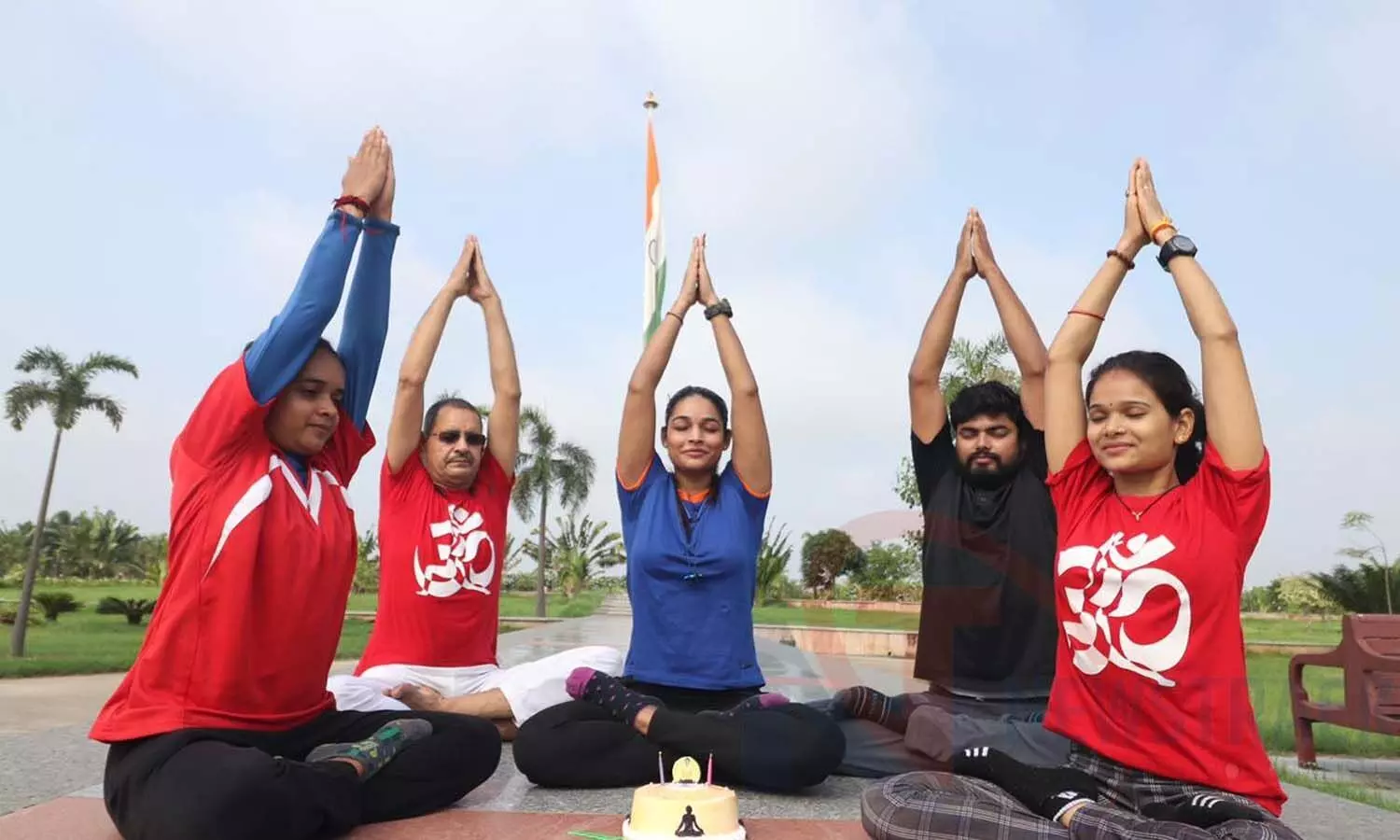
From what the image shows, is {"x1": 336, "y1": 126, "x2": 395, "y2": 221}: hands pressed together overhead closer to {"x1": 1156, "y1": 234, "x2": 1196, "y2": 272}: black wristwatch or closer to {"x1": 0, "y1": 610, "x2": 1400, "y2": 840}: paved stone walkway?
{"x1": 0, "y1": 610, "x2": 1400, "y2": 840}: paved stone walkway

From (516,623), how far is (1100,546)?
21724 mm

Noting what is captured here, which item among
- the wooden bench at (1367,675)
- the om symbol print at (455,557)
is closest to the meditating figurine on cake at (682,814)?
the om symbol print at (455,557)

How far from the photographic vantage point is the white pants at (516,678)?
4098 mm

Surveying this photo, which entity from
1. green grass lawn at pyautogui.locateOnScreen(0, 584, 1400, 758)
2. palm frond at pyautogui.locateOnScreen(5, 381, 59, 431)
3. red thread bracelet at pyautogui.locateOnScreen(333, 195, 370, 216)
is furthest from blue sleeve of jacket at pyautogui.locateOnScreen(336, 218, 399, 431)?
palm frond at pyautogui.locateOnScreen(5, 381, 59, 431)

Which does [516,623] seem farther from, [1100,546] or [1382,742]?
[1100,546]

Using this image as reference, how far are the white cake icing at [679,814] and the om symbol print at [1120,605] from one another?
108cm

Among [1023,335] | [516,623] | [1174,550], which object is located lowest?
[516,623]

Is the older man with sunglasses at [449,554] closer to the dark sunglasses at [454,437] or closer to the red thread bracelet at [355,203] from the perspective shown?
the dark sunglasses at [454,437]

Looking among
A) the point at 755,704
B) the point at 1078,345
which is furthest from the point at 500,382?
the point at 1078,345

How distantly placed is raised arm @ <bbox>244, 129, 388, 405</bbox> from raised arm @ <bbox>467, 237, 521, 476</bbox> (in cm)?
158

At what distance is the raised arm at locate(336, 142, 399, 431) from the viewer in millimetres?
3217

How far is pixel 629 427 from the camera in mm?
3904

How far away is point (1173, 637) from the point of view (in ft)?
7.91

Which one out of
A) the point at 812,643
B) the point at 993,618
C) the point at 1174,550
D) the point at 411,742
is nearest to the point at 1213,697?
the point at 1174,550
